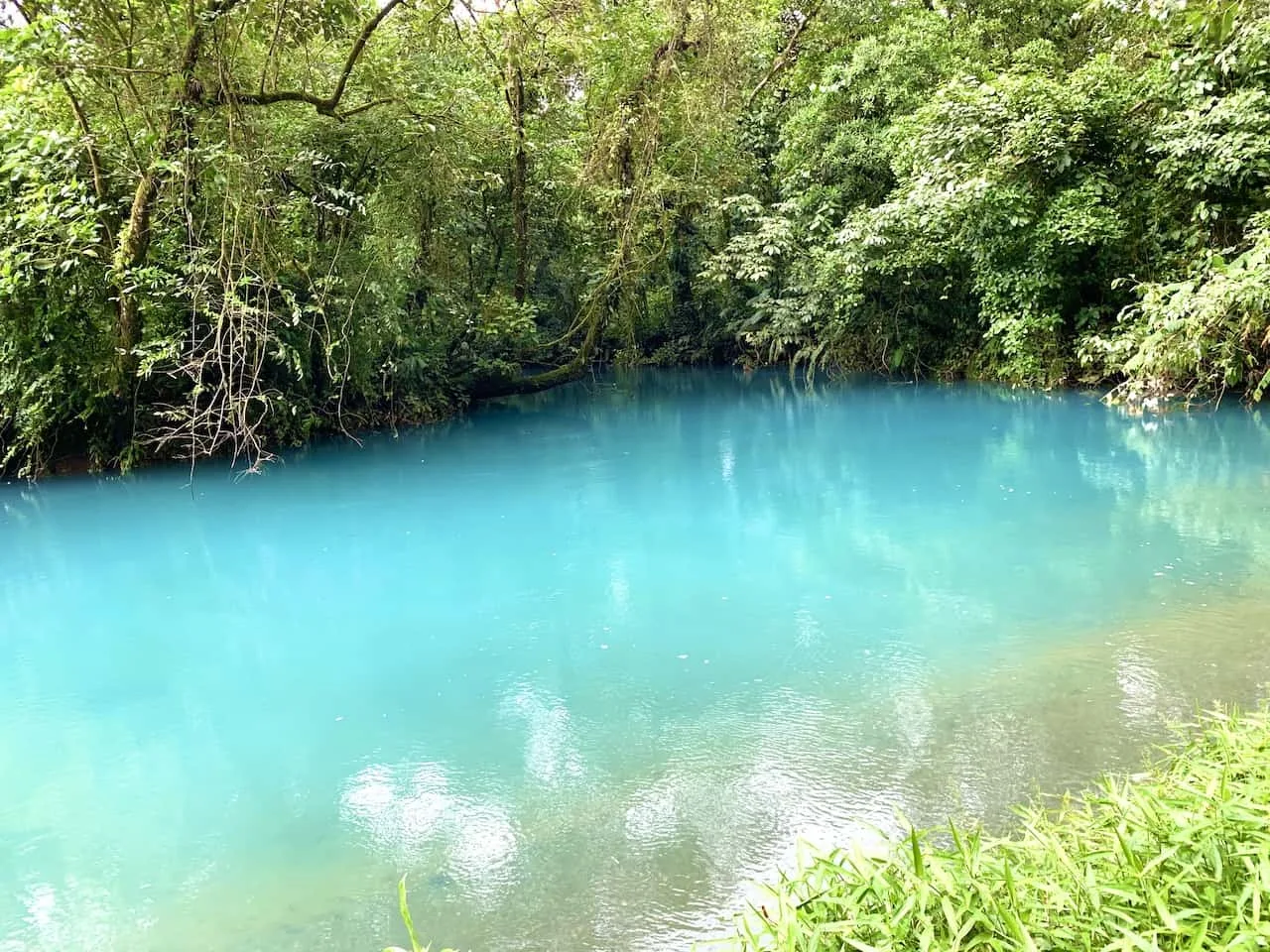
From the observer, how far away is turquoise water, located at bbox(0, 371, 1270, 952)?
2.42 m

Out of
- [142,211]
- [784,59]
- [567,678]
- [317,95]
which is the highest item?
[784,59]

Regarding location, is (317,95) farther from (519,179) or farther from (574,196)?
(574,196)

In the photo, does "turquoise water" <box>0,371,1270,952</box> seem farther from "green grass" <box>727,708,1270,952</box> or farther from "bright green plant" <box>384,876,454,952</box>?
"green grass" <box>727,708,1270,952</box>

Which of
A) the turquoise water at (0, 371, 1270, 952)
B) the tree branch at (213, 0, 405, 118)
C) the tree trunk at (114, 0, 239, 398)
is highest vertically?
the tree branch at (213, 0, 405, 118)

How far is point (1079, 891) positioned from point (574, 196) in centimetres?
1246

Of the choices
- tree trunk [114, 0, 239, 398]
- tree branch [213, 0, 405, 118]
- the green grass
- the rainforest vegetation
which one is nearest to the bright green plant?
the green grass

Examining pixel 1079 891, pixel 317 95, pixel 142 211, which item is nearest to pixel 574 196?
pixel 317 95

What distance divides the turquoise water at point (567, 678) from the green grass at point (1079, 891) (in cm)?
62

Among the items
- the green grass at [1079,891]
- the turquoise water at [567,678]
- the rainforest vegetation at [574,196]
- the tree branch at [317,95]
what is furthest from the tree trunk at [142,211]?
the green grass at [1079,891]

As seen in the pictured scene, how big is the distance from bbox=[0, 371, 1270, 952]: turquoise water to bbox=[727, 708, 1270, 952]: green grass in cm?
62

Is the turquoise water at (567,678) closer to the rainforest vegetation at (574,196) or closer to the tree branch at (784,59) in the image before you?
the rainforest vegetation at (574,196)

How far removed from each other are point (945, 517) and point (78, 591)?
5.11m

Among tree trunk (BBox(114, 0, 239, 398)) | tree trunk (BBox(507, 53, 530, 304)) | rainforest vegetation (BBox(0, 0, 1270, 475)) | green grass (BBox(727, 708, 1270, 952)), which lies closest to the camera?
green grass (BBox(727, 708, 1270, 952))

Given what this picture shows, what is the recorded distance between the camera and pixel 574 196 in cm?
1299
